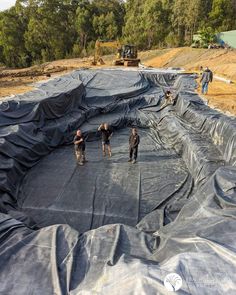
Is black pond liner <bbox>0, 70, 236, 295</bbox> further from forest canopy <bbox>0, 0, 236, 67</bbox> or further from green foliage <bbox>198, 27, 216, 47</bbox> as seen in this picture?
forest canopy <bbox>0, 0, 236, 67</bbox>

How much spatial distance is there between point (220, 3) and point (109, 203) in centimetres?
3716

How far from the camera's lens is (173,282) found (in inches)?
85.7

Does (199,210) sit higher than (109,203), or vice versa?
(199,210)

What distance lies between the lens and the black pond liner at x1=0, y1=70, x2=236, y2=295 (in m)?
2.57

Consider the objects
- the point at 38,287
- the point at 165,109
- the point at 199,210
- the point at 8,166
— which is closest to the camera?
the point at 38,287

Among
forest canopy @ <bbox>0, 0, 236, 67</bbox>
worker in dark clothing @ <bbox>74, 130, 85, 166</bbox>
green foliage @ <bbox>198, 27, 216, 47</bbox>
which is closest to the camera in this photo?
worker in dark clothing @ <bbox>74, 130, 85, 166</bbox>

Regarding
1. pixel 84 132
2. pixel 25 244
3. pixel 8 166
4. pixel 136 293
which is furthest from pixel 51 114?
pixel 136 293

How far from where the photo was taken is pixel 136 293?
85.7 inches

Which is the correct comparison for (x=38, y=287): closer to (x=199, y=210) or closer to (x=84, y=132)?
(x=199, y=210)

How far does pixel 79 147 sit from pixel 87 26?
37463mm

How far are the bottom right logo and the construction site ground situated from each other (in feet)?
27.3

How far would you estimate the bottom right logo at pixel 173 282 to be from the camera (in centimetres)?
212

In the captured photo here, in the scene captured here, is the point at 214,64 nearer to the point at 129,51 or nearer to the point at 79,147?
the point at 129,51

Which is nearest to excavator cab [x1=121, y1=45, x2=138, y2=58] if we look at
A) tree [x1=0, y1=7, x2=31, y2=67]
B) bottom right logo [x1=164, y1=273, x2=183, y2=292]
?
tree [x1=0, y1=7, x2=31, y2=67]
